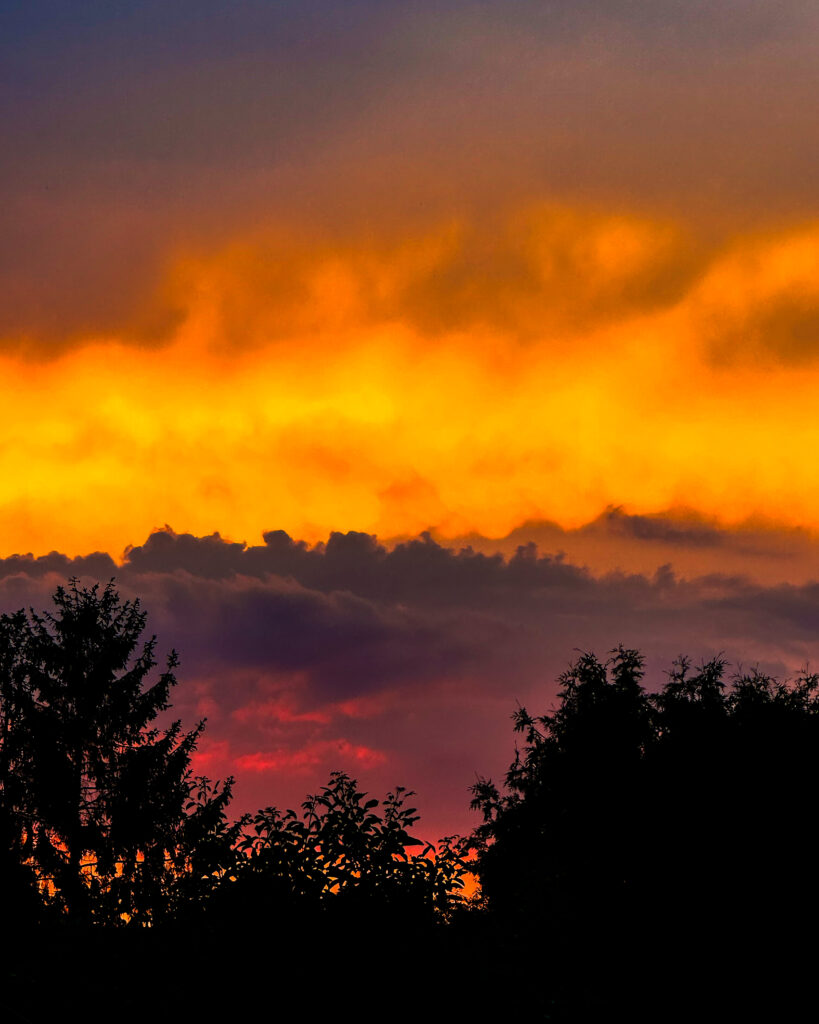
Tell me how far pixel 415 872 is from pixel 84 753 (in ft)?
94.0

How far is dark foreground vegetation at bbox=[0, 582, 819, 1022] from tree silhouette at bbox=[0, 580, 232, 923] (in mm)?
82

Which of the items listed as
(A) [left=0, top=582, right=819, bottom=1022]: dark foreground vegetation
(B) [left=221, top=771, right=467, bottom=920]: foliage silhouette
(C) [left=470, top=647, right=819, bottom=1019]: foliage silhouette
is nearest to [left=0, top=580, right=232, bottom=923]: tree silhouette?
(A) [left=0, top=582, right=819, bottom=1022]: dark foreground vegetation

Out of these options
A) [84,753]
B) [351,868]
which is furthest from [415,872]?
[84,753]

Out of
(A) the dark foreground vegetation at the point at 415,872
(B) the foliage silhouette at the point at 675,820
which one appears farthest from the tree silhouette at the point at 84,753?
(B) the foliage silhouette at the point at 675,820

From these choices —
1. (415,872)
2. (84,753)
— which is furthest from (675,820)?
(415,872)

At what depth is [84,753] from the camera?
1489 inches

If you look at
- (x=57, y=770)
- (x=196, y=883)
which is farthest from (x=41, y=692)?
(x=196, y=883)

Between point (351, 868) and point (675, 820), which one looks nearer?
point (351, 868)

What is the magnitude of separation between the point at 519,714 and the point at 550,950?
147ft

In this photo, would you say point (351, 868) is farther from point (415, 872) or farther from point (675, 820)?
point (675, 820)

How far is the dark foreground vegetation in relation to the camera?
11.4 m

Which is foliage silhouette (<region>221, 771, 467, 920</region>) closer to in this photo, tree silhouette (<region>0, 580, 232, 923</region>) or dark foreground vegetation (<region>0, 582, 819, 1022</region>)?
dark foreground vegetation (<region>0, 582, 819, 1022</region>)

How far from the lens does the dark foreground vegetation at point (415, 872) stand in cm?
1141

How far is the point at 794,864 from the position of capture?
38.7 metres
